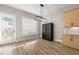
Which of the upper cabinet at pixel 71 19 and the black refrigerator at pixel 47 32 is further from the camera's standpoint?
the black refrigerator at pixel 47 32

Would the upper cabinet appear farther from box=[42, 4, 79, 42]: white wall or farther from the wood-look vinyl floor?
the wood-look vinyl floor

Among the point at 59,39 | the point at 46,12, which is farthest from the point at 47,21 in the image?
the point at 59,39

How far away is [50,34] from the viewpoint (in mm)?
2211

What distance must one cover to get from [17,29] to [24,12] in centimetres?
43

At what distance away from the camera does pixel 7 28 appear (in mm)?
1989

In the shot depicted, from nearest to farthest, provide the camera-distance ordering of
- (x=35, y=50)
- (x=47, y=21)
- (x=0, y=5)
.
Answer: (x=0, y=5) < (x=35, y=50) < (x=47, y=21)

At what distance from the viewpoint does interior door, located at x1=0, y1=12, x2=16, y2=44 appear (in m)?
1.94

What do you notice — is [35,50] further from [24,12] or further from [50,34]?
[24,12]

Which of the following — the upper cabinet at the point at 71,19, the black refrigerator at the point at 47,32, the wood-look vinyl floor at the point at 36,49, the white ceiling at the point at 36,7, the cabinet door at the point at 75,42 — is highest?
the white ceiling at the point at 36,7

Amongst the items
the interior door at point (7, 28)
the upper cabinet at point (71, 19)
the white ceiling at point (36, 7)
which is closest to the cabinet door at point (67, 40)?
the upper cabinet at point (71, 19)

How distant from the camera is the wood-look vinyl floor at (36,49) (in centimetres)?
195

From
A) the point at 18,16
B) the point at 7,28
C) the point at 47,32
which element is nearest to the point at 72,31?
the point at 47,32

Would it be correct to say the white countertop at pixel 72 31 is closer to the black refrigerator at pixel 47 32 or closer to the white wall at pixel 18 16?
the black refrigerator at pixel 47 32

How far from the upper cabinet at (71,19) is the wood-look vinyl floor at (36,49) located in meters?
0.53
